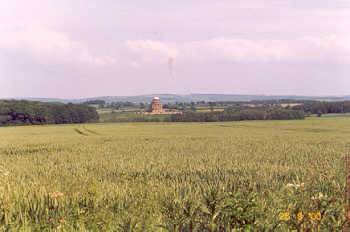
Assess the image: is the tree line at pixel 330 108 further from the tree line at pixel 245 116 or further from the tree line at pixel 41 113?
the tree line at pixel 41 113

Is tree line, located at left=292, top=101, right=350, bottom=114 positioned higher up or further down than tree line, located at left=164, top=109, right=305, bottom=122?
higher up

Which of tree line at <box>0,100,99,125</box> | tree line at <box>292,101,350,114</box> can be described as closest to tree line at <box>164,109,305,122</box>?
tree line at <box>292,101,350,114</box>

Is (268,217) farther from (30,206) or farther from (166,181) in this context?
(30,206)

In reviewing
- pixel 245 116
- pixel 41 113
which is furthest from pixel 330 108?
pixel 41 113

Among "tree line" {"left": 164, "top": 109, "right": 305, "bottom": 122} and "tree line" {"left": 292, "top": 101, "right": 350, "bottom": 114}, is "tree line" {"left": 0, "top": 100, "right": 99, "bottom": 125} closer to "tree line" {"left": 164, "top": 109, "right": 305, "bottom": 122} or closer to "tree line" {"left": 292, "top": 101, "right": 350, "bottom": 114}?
"tree line" {"left": 164, "top": 109, "right": 305, "bottom": 122}

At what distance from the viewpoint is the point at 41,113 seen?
7762 centimetres

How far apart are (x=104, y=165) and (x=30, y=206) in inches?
184

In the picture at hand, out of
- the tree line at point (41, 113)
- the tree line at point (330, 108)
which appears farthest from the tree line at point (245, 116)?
the tree line at point (41, 113)

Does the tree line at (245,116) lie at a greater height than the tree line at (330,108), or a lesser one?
lesser

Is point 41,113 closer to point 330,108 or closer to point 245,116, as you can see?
point 245,116

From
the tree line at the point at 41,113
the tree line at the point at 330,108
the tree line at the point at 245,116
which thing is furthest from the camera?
the tree line at the point at 330,108

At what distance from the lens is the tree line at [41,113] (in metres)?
74.1

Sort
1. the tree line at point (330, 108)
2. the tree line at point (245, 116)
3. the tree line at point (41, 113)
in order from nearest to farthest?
the tree line at point (245, 116), the tree line at point (41, 113), the tree line at point (330, 108)

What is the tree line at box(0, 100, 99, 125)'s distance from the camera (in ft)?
243
